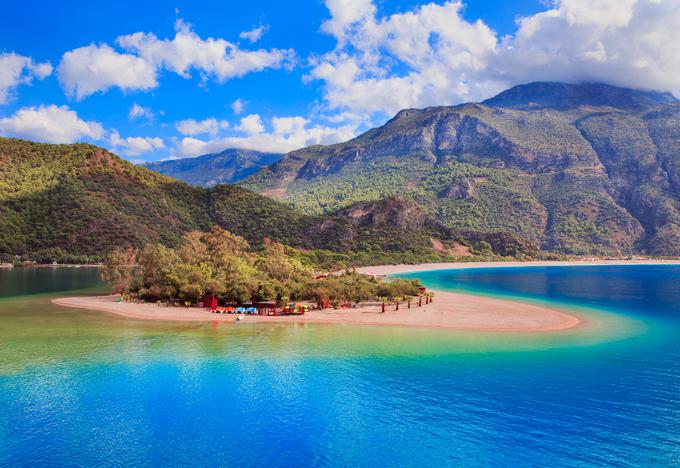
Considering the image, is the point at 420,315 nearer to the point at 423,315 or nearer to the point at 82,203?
the point at 423,315

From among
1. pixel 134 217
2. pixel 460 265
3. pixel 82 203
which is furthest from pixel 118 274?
pixel 460 265

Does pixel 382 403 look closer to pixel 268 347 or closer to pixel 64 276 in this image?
pixel 268 347

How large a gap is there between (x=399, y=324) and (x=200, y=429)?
3224cm

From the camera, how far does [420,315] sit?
5897cm

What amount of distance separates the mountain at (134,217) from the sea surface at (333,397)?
4228 inches

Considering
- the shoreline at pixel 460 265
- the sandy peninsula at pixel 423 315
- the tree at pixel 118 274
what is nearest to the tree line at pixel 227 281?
the tree at pixel 118 274

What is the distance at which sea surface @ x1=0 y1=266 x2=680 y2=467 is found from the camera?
2252 centimetres

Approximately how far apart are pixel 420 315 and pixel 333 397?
103 ft

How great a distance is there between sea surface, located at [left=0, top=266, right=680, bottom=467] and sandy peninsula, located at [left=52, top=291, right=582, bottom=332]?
13.4 feet

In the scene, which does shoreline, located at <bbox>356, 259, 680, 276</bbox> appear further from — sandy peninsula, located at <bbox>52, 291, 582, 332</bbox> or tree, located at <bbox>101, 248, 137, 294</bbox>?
tree, located at <bbox>101, 248, 137, 294</bbox>

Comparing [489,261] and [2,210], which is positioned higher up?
[2,210]

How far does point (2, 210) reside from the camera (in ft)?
475

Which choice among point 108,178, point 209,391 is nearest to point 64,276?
Result: point 108,178

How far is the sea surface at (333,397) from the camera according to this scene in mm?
22516
